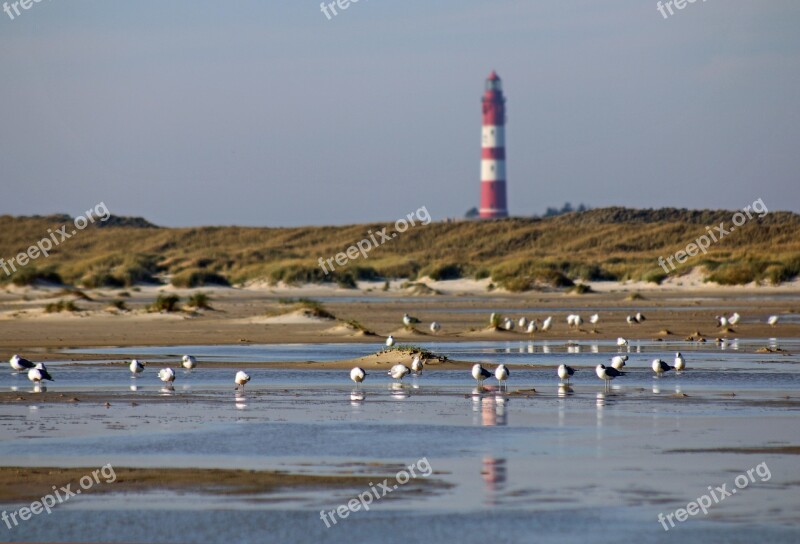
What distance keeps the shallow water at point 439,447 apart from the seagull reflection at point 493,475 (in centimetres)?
3

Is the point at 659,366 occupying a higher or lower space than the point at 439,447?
higher

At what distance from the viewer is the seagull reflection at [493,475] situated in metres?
11.4

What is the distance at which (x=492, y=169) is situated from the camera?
388 ft

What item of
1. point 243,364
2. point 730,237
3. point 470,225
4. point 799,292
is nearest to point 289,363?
point 243,364

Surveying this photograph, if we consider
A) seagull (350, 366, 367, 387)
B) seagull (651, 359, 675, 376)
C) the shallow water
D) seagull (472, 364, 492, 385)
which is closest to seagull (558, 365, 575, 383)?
the shallow water

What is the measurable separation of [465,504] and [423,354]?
513 inches

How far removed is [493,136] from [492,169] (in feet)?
13.7

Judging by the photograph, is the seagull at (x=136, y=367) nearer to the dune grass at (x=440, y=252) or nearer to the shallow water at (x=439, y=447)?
the shallow water at (x=439, y=447)

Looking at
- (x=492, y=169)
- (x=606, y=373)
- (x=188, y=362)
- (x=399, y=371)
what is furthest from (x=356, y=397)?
(x=492, y=169)

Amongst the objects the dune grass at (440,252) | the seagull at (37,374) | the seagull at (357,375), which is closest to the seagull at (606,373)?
the seagull at (357,375)

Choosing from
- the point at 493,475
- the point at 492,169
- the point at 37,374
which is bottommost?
the point at 493,475

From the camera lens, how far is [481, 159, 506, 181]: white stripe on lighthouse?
118500 mm

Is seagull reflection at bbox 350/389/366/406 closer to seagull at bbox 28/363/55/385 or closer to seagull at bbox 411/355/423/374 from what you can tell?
seagull at bbox 411/355/423/374

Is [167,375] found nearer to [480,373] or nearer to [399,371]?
[399,371]
